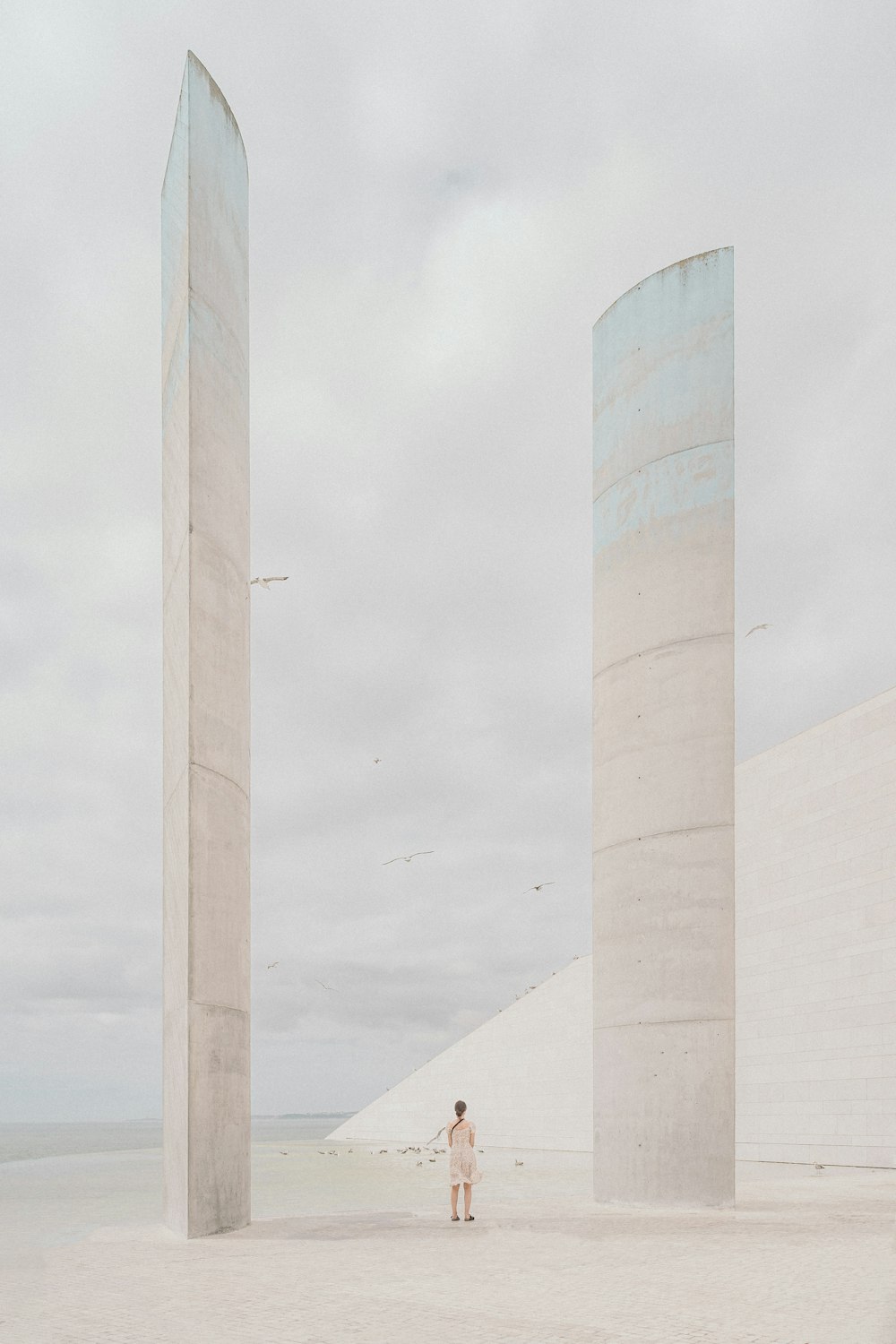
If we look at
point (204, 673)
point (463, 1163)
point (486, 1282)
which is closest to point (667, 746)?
point (463, 1163)

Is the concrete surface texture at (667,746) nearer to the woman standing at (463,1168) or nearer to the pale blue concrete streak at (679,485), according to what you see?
the pale blue concrete streak at (679,485)

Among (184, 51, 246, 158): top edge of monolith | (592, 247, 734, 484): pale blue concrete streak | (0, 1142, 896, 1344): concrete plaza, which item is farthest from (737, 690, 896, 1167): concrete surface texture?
(184, 51, 246, 158): top edge of monolith

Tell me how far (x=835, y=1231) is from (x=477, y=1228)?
3.23 meters

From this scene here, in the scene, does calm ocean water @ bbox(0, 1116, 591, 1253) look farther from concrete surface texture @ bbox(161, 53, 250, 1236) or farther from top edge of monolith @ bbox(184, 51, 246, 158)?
top edge of monolith @ bbox(184, 51, 246, 158)

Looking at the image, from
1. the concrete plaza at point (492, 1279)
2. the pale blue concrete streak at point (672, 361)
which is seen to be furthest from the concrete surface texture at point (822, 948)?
the pale blue concrete streak at point (672, 361)

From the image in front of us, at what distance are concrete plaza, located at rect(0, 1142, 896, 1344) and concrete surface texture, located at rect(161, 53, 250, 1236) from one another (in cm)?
102

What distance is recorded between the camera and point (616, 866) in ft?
50.5

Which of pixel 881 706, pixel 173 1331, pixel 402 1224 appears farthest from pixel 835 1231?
pixel 881 706

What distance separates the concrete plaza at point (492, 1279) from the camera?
7309 mm

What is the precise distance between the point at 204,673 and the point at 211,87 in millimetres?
6660

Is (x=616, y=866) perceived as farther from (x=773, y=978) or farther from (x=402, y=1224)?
(x=773, y=978)

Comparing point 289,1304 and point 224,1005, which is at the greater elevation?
point 224,1005

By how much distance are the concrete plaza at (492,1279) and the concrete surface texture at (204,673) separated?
1020mm

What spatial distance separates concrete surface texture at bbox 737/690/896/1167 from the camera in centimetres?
2300
